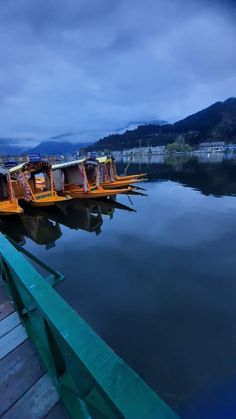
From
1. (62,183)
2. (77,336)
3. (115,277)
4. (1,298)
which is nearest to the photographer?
(77,336)

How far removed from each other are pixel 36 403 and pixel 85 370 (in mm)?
1015

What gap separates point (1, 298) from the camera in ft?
10.3

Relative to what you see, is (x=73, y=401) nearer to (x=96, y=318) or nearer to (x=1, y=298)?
(x=1, y=298)

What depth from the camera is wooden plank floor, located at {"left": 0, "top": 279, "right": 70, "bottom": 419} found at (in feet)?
5.73

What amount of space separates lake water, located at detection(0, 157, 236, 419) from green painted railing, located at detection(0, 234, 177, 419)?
7.95ft

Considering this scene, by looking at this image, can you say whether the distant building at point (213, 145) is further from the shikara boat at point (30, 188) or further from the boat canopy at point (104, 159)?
the shikara boat at point (30, 188)

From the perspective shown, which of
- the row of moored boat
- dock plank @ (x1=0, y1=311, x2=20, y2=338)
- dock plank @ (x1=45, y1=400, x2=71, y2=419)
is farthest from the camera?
the row of moored boat

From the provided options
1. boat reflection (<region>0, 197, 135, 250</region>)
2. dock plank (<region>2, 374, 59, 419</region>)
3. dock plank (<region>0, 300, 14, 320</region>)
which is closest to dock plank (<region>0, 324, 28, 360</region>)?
dock plank (<region>0, 300, 14, 320</region>)

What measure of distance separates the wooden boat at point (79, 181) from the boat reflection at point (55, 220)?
2.26 feet

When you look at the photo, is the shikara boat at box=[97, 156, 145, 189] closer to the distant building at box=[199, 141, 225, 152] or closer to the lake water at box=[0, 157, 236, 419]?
the lake water at box=[0, 157, 236, 419]

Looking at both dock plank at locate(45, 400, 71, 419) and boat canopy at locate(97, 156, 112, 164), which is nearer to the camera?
dock plank at locate(45, 400, 71, 419)

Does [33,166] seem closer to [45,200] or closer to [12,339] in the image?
[45,200]

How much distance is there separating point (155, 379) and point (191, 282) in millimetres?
2895

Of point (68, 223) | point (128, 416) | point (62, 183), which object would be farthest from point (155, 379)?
point (62, 183)
